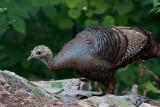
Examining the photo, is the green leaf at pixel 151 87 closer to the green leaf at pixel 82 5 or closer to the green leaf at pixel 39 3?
the green leaf at pixel 82 5

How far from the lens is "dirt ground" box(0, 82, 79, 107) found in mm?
4371

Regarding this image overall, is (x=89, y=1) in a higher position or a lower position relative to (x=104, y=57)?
higher

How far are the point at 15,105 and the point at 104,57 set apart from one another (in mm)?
2078

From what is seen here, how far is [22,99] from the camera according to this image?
4488 mm

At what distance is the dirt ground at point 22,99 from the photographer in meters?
4.37

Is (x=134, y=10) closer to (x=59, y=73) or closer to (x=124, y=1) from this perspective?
(x=124, y=1)

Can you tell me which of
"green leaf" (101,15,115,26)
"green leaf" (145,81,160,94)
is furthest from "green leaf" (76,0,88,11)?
"green leaf" (145,81,160,94)

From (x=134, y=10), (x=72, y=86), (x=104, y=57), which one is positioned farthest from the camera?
(x=134, y=10)

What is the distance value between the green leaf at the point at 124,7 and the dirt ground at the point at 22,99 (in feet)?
13.0

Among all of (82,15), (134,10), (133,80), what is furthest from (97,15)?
(133,80)

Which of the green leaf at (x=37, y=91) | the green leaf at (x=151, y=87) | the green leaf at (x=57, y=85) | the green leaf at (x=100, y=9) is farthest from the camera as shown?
the green leaf at (x=100, y=9)

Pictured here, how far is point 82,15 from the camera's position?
329 inches

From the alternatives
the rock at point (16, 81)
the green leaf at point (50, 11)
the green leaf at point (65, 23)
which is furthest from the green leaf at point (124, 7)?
the rock at point (16, 81)

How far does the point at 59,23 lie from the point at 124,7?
4.80 ft
